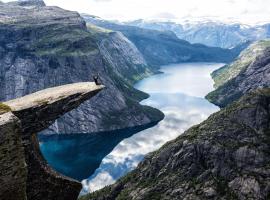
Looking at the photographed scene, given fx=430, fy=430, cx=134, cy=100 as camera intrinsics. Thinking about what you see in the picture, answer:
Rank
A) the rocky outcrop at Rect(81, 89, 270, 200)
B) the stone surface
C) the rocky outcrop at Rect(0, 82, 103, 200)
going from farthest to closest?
the rocky outcrop at Rect(81, 89, 270, 200) < the rocky outcrop at Rect(0, 82, 103, 200) < the stone surface

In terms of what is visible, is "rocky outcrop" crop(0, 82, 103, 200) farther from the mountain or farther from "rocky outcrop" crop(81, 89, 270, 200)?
the mountain

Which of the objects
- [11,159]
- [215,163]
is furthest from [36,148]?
[215,163]

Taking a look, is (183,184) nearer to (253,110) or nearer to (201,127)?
(201,127)

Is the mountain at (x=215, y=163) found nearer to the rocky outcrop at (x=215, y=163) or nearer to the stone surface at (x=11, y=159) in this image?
the rocky outcrop at (x=215, y=163)

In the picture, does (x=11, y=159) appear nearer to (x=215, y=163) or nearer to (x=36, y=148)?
(x=36, y=148)

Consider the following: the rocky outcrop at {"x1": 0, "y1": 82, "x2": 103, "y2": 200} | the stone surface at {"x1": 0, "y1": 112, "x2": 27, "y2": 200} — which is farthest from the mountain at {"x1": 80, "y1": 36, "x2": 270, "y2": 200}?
the stone surface at {"x1": 0, "y1": 112, "x2": 27, "y2": 200}

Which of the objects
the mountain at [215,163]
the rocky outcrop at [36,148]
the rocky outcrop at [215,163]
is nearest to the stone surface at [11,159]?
the rocky outcrop at [36,148]

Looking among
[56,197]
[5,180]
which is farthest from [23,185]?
[56,197]
